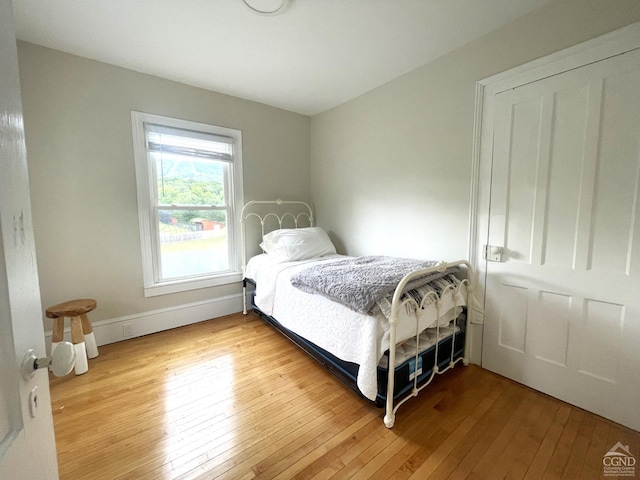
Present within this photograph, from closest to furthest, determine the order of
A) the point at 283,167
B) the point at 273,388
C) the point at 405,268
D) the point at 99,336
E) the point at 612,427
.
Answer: the point at 612,427 < the point at 273,388 < the point at 405,268 < the point at 99,336 < the point at 283,167

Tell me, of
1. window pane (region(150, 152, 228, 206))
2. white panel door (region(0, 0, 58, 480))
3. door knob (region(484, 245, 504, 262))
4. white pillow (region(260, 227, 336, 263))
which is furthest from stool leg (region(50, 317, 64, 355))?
door knob (region(484, 245, 504, 262))

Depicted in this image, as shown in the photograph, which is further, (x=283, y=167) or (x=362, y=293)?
(x=283, y=167)

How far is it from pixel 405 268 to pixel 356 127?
175 centimetres

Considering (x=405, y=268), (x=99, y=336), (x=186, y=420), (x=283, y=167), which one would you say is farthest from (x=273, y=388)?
(x=283, y=167)

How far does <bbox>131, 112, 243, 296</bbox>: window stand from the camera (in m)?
2.45

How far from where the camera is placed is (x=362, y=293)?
1474 mm

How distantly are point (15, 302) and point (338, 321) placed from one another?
1405 mm

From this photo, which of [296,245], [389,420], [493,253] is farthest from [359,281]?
[296,245]

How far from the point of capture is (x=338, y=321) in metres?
1.64

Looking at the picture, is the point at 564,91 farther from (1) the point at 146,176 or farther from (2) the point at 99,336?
(2) the point at 99,336

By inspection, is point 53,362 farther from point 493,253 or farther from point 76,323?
point 493,253

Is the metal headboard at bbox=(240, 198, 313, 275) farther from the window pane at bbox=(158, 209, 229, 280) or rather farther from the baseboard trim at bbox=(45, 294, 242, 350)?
the baseboard trim at bbox=(45, 294, 242, 350)

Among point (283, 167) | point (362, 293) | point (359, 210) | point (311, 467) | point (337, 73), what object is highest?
point (337, 73)

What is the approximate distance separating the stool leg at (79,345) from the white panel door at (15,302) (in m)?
1.74
